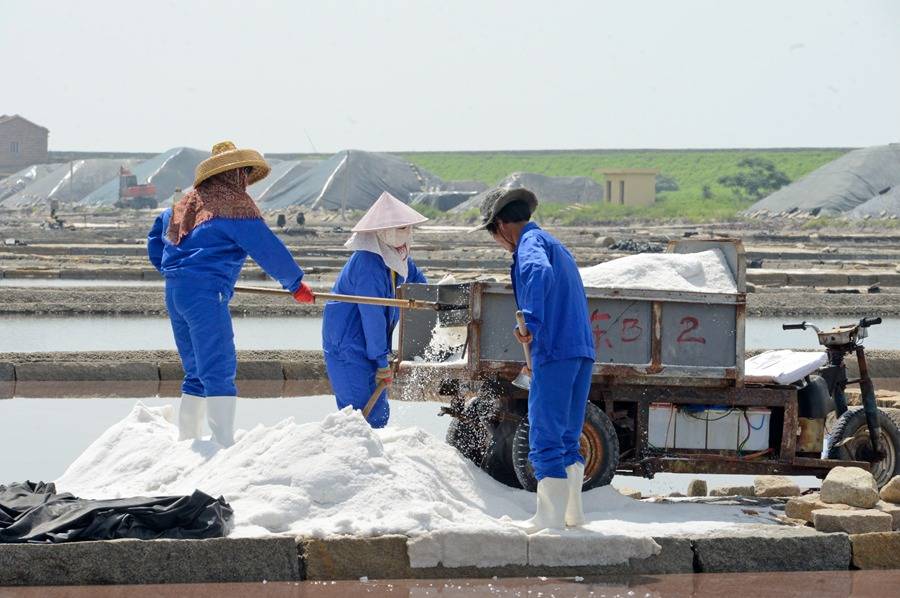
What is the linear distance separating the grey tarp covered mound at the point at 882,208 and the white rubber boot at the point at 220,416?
213ft

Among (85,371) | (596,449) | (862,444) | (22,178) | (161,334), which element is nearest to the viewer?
(596,449)

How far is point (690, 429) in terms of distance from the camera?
786cm

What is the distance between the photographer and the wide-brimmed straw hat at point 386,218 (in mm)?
8141

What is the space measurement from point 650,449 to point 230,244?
253 centimetres

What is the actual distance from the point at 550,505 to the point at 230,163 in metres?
2.92

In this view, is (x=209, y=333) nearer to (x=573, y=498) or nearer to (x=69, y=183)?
(x=573, y=498)

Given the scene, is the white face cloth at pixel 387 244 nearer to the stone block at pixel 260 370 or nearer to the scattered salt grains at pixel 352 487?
the scattered salt grains at pixel 352 487

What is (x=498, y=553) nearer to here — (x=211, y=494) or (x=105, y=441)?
(x=211, y=494)

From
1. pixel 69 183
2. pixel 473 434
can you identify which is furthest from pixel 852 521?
pixel 69 183

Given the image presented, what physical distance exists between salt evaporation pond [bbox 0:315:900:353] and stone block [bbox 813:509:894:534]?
10.1m

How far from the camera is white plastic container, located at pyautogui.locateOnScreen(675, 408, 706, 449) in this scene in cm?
784

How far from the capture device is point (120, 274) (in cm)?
3044

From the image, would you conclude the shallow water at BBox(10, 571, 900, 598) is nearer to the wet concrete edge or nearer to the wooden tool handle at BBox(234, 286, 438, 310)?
the wet concrete edge

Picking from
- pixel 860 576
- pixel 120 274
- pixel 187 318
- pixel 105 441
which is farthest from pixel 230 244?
pixel 120 274
